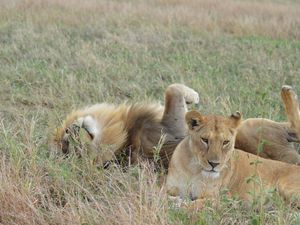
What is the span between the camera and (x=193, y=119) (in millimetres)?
3059

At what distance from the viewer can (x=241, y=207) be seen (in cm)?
282

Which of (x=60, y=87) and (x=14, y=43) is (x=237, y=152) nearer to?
(x=60, y=87)

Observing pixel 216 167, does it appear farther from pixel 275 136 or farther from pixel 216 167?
pixel 275 136

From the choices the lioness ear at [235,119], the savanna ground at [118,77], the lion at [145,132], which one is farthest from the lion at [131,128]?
the lioness ear at [235,119]

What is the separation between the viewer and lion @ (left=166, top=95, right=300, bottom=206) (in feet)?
9.70

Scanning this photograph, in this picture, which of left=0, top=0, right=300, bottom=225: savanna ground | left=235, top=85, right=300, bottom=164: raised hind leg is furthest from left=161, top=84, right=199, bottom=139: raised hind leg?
left=0, top=0, right=300, bottom=225: savanna ground

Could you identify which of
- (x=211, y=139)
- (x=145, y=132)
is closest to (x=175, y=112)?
(x=145, y=132)

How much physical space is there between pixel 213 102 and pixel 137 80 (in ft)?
4.28

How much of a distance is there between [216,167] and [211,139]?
0.45 feet

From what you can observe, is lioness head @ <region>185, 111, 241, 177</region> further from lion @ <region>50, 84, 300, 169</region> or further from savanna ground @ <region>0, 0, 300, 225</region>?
lion @ <region>50, 84, 300, 169</region>

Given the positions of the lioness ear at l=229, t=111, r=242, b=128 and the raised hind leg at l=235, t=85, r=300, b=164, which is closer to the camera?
the lioness ear at l=229, t=111, r=242, b=128

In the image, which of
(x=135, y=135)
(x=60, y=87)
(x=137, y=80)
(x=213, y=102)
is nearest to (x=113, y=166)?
(x=135, y=135)

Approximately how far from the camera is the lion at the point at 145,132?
3545 millimetres

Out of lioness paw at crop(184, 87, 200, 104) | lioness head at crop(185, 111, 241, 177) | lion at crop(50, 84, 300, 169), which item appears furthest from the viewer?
lioness paw at crop(184, 87, 200, 104)
